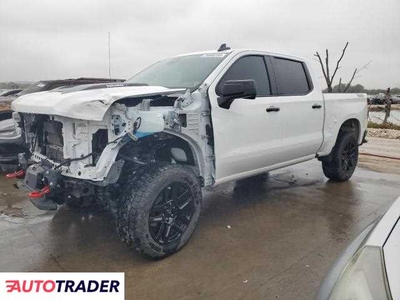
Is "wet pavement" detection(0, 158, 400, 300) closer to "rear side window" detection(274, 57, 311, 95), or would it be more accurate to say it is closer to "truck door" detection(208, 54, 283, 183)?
"truck door" detection(208, 54, 283, 183)

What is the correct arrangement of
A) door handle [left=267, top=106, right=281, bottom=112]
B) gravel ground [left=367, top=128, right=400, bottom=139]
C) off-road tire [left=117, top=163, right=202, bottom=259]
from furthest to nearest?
gravel ground [left=367, top=128, right=400, bottom=139] → door handle [left=267, top=106, right=281, bottom=112] → off-road tire [left=117, top=163, right=202, bottom=259]

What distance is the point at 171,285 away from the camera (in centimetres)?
261

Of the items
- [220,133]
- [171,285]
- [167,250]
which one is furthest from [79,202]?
[220,133]

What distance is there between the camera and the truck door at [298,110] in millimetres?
4227

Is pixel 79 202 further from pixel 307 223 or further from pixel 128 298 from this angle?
pixel 307 223

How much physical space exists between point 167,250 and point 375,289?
1.99 metres

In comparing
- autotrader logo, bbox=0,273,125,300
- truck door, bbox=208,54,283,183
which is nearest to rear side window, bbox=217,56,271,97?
truck door, bbox=208,54,283,183

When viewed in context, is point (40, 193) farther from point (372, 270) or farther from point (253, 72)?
point (253, 72)

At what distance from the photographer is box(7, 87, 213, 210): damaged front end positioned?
2684 mm

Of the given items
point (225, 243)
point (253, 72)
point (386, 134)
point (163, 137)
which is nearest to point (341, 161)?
point (253, 72)

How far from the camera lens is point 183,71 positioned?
12.7 feet

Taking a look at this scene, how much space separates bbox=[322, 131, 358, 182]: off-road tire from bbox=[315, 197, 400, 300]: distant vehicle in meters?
3.88

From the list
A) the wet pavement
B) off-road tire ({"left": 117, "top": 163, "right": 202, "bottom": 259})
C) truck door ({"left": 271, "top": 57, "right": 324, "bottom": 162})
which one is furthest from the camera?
truck door ({"left": 271, "top": 57, "right": 324, "bottom": 162})

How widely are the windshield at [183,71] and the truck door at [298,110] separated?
94cm
